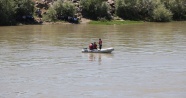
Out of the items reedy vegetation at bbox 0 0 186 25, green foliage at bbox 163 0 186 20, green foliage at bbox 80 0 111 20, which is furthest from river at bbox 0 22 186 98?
green foliage at bbox 163 0 186 20

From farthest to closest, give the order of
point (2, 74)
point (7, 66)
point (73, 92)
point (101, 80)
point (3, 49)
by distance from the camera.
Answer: point (3, 49) < point (7, 66) < point (2, 74) < point (101, 80) < point (73, 92)

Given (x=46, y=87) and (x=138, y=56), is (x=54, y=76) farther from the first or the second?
→ (x=138, y=56)

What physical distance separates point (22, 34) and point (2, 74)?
2911 centimetres

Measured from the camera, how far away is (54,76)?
31.4m

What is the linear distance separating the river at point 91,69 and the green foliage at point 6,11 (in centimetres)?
2239

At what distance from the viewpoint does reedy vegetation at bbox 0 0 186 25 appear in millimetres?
78000

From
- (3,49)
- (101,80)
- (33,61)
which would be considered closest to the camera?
(101,80)

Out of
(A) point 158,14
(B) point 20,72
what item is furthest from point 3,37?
(A) point 158,14

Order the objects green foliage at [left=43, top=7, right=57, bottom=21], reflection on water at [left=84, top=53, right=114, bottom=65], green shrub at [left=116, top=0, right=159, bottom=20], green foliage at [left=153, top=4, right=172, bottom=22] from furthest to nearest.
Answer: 1. green shrub at [left=116, top=0, right=159, bottom=20]
2. green foliage at [left=153, top=4, right=172, bottom=22]
3. green foliage at [left=43, top=7, right=57, bottom=21]
4. reflection on water at [left=84, top=53, right=114, bottom=65]

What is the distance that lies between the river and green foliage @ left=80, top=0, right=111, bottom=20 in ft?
116

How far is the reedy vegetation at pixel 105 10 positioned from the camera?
78.0m

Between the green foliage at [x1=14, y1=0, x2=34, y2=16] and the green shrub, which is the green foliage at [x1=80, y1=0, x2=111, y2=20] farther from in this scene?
the green foliage at [x1=14, y1=0, x2=34, y2=16]

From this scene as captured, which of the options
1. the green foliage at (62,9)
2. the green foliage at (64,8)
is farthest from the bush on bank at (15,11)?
the green foliage at (64,8)

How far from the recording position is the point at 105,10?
8975 centimetres
